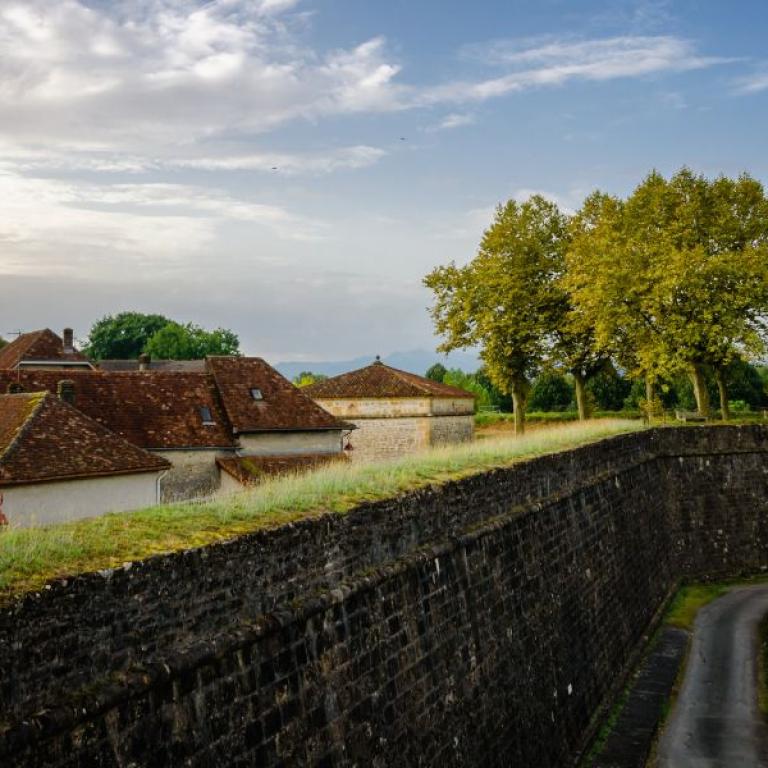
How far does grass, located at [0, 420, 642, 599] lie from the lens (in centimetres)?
470

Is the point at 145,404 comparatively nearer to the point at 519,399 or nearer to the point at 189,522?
the point at 519,399

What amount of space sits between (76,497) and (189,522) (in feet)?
40.6

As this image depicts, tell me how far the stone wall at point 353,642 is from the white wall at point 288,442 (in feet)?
43.8

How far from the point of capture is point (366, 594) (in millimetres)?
7273

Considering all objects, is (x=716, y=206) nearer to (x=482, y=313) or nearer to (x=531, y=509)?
(x=482, y=313)

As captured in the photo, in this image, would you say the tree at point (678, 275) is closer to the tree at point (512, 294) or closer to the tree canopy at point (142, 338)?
the tree at point (512, 294)

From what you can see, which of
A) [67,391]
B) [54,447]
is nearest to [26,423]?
[54,447]

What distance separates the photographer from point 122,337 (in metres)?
94.8

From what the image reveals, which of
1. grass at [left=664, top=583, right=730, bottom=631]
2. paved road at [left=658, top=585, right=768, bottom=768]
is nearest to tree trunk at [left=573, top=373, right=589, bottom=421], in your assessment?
grass at [left=664, top=583, right=730, bottom=631]

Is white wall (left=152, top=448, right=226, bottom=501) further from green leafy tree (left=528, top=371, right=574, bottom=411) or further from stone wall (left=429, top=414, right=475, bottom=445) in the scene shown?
green leafy tree (left=528, top=371, right=574, bottom=411)

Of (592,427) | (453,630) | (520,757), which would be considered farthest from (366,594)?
(592,427)

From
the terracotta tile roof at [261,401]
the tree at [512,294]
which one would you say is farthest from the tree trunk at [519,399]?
the terracotta tile roof at [261,401]

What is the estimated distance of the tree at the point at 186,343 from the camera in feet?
294

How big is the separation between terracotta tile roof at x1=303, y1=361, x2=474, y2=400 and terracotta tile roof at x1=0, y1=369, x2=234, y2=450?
916 centimetres
